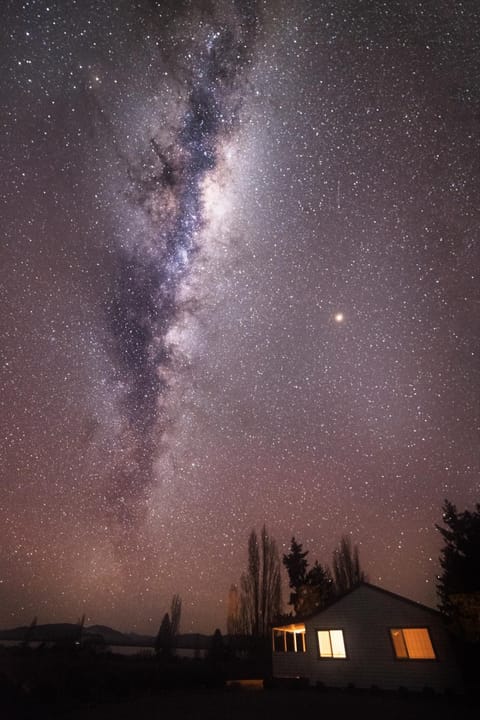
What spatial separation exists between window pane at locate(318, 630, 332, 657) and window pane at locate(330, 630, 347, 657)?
8.4 inches

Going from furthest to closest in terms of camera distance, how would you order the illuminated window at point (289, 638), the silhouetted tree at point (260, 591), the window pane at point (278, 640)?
1. the silhouetted tree at point (260, 591)
2. the window pane at point (278, 640)
3. the illuminated window at point (289, 638)

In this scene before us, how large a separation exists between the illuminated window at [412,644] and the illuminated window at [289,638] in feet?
17.0

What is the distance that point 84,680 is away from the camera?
14.8 m

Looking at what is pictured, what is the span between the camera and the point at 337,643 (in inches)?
731

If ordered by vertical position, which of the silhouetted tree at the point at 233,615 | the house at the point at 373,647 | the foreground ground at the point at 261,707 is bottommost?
the foreground ground at the point at 261,707

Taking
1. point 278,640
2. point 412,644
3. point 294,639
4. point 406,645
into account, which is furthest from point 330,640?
point 278,640

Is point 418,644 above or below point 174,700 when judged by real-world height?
above

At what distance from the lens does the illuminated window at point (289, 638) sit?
20.7 m

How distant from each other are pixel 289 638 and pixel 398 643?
7758mm

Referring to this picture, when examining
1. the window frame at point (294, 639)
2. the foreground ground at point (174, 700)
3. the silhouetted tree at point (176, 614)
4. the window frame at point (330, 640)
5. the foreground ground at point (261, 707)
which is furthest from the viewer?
the silhouetted tree at point (176, 614)

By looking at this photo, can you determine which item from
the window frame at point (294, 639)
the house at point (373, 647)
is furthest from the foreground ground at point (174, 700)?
the window frame at point (294, 639)

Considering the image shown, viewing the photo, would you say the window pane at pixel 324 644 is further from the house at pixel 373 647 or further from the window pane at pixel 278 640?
the window pane at pixel 278 640

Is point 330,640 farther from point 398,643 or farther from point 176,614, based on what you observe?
point 176,614

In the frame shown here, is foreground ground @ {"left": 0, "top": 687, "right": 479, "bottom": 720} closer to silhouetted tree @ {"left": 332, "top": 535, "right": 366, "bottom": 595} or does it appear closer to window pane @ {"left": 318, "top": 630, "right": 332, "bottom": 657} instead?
window pane @ {"left": 318, "top": 630, "right": 332, "bottom": 657}
